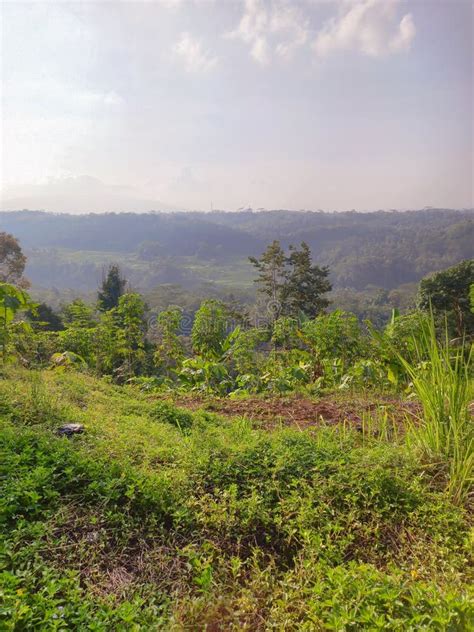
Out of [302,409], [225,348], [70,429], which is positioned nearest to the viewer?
[70,429]

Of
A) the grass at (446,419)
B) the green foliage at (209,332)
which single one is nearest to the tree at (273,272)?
the green foliage at (209,332)

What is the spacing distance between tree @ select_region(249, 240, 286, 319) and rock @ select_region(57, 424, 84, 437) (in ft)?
79.5

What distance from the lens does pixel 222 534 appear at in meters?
2.38

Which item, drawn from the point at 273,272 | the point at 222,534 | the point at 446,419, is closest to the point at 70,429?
the point at 222,534

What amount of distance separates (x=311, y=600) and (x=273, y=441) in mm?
1527

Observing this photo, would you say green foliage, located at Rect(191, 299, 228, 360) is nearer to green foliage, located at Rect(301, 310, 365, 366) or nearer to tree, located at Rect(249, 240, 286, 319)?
green foliage, located at Rect(301, 310, 365, 366)

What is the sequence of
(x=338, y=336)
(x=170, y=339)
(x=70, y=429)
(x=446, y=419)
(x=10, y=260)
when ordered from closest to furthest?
(x=446, y=419) → (x=70, y=429) → (x=338, y=336) → (x=170, y=339) → (x=10, y=260)

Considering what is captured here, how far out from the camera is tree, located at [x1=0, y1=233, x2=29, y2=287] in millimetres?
29703

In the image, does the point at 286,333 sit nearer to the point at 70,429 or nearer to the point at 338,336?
the point at 338,336

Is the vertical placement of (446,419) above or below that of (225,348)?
above

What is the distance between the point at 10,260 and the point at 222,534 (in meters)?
32.6

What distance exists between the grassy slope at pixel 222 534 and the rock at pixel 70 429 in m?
0.07

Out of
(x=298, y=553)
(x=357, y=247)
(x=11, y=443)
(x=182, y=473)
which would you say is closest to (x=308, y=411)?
(x=182, y=473)

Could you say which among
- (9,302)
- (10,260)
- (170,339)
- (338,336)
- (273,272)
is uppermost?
(10,260)
